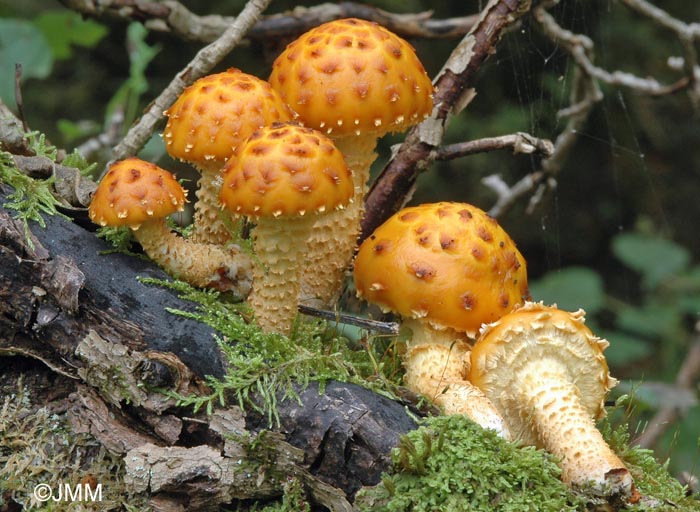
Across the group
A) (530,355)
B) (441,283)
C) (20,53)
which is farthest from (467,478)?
(20,53)

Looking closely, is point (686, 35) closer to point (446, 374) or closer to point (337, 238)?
point (337, 238)

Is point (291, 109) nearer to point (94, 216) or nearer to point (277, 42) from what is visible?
point (94, 216)

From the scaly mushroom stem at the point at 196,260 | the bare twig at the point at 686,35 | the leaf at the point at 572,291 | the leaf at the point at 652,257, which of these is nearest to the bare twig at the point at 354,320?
the scaly mushroom stem at the point at 196,260

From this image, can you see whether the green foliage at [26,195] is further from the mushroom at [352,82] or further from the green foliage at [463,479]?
the green foliage at [463,479]

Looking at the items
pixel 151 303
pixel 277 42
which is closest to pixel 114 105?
pixel 277 42

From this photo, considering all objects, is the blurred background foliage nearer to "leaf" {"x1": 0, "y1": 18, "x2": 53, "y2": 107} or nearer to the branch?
"leaf" {"x1": 0, "y1": 18, "x2": 53, "y2": 107}
